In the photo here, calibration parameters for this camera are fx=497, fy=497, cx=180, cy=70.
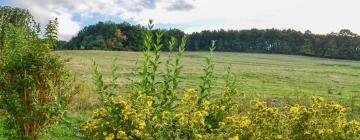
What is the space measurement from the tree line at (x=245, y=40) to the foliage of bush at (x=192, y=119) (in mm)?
83118

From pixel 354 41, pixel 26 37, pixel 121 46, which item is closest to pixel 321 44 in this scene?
pixel 354 41

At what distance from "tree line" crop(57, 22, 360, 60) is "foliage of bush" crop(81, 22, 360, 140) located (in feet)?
273

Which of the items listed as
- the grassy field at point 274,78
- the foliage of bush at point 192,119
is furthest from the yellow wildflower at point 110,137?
the grassy field at point 274,78

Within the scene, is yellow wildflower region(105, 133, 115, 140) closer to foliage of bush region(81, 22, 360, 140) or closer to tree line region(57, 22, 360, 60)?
foliage of bush region(81, 22, 360, 140)

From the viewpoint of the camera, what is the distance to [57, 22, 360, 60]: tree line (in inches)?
3732

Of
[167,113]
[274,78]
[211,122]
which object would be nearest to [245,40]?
[274,78]

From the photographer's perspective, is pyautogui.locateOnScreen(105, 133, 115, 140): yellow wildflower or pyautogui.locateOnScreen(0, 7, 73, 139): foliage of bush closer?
pyautogui.locateOnScreen(105, 133, 115, 140): yellow wildflower

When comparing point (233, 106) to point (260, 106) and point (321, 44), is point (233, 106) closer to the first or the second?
point (260, 106)

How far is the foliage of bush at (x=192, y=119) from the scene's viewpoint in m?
5.61

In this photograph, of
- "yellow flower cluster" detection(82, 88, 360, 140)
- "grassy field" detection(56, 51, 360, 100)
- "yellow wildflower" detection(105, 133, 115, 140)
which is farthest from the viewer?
"grassy field" detection(56, 51, 360, 100)

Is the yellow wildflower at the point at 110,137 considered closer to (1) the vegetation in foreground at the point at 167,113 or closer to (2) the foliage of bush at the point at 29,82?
(1) the vegetation in foreground at the point at 167,113

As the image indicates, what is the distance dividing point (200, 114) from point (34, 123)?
4.90 m

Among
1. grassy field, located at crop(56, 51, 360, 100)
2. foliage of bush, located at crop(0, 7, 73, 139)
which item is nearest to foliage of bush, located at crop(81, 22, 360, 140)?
grassy field, located at crop(56, 51, 360, 100)

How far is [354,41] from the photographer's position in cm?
9369
